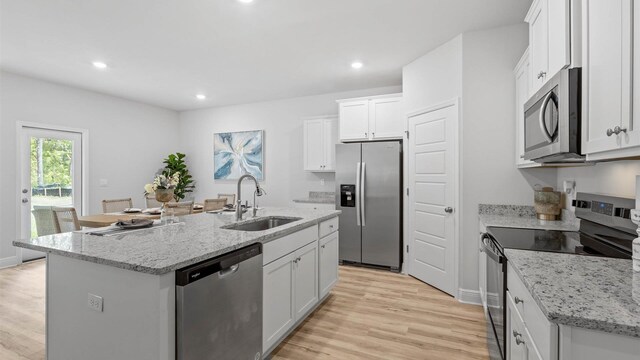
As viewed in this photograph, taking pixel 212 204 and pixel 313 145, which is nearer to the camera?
pixel 212 204

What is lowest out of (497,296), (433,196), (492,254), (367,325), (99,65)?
(367,325)

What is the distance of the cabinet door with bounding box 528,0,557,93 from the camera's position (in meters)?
1.63

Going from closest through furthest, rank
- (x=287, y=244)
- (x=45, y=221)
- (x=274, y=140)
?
(x=287, y=244) < (x=45, y=221) < (x=274, y=140)

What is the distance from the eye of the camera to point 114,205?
4531 mm

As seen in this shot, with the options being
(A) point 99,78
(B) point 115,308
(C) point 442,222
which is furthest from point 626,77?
(A) point 99,78

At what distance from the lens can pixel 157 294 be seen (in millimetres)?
1274

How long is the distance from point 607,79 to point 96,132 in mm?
6265

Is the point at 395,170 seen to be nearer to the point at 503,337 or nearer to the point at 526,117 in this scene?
the point at 526,117

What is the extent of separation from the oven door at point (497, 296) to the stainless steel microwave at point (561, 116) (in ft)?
1.98

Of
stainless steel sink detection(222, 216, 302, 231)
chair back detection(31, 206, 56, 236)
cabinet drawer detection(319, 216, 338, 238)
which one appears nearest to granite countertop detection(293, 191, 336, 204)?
cabinet drawer detection(319, 216, 338, 238)

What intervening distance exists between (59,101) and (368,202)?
4927mm

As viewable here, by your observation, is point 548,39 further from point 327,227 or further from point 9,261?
point 9,261

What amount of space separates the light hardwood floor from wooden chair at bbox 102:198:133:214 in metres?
1.16

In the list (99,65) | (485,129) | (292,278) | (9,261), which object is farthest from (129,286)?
(9,261)
